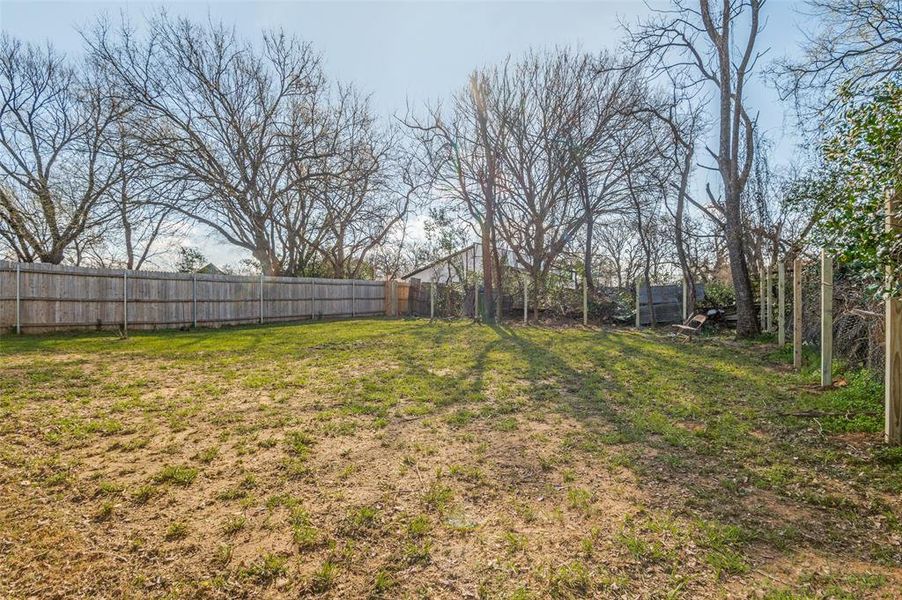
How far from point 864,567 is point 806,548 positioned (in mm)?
166

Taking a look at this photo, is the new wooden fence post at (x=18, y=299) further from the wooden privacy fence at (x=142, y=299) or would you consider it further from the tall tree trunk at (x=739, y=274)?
the tall tree trunk at (x=739, y=274)

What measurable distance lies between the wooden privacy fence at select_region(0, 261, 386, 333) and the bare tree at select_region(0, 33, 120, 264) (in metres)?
4.74

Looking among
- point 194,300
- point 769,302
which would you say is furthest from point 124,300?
point 769,302

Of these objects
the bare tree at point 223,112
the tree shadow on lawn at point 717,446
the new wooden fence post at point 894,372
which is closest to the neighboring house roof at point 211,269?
the bare tree at point 223,112

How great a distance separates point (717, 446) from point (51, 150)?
18.8 m

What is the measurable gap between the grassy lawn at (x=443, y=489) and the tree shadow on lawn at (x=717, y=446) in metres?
0.02

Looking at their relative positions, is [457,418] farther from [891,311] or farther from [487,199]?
[487,199]

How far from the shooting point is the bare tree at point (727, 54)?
25.2ft

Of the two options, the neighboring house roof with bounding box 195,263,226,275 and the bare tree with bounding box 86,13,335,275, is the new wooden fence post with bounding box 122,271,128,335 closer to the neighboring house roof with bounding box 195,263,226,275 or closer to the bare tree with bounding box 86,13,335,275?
the bare tree with bounding box 86,13,335,275

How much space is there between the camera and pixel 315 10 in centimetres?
808

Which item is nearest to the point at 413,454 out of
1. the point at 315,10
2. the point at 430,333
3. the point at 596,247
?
the point at 430,333

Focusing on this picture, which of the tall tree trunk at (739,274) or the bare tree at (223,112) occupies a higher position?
the bare tree at (223,112)

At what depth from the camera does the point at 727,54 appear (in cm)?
780

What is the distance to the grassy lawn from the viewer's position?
4.89 feet
